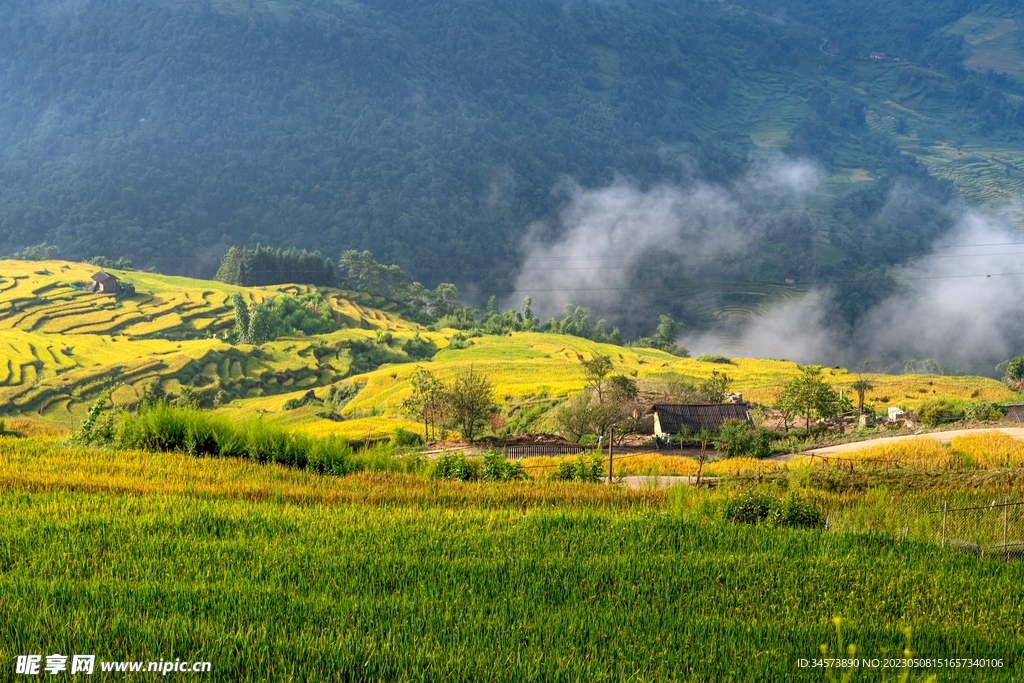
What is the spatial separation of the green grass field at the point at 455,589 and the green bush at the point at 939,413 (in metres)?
36.9

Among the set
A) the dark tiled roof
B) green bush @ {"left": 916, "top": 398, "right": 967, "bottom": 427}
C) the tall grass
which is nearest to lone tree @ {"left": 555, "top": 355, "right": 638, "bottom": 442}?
green bush @ {"left": 916, "top": 398, "right": 967, "bottom": 427}

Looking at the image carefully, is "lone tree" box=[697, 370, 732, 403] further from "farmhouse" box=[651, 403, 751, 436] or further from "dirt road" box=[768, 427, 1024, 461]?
"dirt road" box=[768, 427, 1024, 461]

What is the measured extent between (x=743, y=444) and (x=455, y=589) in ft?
110

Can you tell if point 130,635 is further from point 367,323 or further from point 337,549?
point 367,323

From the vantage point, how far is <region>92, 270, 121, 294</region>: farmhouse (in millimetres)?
118000

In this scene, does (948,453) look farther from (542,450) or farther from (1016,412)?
(1016,412)

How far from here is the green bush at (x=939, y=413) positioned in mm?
46919

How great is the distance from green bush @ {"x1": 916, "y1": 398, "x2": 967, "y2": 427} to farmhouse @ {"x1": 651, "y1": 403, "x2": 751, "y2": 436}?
9.86 m

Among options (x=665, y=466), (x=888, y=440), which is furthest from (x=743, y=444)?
(x=665, y=466)

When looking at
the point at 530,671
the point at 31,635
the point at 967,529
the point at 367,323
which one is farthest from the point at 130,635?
the point at 367,323

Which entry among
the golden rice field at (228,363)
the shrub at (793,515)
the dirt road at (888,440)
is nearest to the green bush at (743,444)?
the dirt road at (888,440)

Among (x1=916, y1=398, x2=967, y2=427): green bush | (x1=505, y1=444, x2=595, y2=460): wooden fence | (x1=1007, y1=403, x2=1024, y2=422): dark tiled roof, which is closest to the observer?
(x1=505, y1=444, x2=595, y2=460): wooden fence

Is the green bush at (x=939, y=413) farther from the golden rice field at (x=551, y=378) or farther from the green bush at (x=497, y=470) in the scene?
the green bush at (x=497, y=470)

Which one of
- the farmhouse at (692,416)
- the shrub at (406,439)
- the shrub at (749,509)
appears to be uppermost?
the farmhouse at (692,416)
